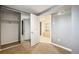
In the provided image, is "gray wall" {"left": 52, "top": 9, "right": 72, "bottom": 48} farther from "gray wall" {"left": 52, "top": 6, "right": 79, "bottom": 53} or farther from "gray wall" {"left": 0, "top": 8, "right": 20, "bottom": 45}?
"gray wall" {"left": 0, "top": 8, "right": 20, "bottom": 45}

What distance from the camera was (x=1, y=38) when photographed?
4395mm

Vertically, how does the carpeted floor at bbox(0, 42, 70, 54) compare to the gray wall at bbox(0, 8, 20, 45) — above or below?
below

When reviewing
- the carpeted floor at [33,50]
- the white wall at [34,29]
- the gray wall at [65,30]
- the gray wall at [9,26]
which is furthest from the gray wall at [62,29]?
the gray wall at [9,26]

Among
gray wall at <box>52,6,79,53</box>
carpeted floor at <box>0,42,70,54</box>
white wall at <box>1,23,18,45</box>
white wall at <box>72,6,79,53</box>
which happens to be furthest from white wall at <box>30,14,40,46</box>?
white wall at <box>72,6,79,53</box>

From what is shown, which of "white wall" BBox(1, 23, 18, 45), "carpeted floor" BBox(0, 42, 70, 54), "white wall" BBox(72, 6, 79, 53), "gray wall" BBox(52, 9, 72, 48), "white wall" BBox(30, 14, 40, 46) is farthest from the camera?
"white wall" BBox(30, 14, 40, 46)

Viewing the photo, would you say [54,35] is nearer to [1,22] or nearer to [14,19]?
[14,19]

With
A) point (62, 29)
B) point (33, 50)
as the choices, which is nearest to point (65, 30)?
point (62, 29)

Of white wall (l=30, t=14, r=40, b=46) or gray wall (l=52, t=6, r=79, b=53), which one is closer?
gray wall (l=52, t=6, r=79, b=53)

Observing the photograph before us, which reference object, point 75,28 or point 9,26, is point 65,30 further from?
point 9,26

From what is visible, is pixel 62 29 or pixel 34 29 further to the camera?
pixel 34 29

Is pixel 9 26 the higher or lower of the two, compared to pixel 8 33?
higher

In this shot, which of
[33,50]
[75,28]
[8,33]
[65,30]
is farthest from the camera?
[8,33]

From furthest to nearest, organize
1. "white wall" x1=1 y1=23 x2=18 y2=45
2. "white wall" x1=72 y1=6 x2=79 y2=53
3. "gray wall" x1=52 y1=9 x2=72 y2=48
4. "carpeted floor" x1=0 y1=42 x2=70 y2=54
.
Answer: "white wall" x1=1 y1=23 x2=18 y2=45 → "gray wall" x1=52 y1=9 x2=72 y2=48 → "carpeted floor" x1=0 y1=42 x2=70 y2=54 → "white wall" x1=72 y1=6 x2=79 y2=53

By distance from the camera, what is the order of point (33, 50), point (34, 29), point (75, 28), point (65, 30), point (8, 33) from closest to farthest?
point (75, 28)
point (33, 50)
point (65, 30)
point (8, 33)
point (34, 29)
